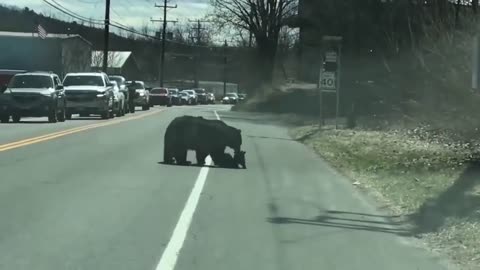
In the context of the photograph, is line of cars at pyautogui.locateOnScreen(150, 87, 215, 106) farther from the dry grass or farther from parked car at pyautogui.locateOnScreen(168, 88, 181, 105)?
the dry grass

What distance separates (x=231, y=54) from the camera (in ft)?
388

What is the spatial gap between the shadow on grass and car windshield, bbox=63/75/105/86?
25.6 metres

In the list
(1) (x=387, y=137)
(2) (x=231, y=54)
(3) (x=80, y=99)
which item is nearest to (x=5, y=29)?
(2) (x=231, y=54)

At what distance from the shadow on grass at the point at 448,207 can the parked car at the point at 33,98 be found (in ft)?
69.1

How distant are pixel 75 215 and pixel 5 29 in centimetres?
9584

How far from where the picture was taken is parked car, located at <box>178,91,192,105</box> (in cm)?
7762

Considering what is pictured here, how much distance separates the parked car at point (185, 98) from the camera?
77625 mm

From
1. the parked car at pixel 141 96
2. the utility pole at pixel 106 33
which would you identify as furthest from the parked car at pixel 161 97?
the parked car at pixel 141 96

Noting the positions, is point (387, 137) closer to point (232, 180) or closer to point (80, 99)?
point (232, 180)

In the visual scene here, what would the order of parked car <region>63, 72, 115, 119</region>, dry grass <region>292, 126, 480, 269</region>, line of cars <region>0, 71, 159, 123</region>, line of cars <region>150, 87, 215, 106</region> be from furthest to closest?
line of cars <region>150, 87, 215, 106</region>, parked car <region>63, 72, 115, 119</region>, line of cars <region>0, 71, 159, 123</region>, dry grass <region>292, 126, 480, 269</region>

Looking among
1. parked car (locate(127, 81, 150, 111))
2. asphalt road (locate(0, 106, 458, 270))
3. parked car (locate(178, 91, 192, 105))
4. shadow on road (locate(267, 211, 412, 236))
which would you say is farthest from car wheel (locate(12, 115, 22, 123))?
parked car (locate(178, 91, 192, 105))

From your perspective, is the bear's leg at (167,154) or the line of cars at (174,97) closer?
the bear's leg at (167,154)

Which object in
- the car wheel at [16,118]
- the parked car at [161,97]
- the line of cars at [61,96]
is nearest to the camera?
Result: the line of cars at [61,96]

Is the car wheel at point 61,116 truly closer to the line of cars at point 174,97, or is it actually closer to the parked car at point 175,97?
the line of cars at point 174,97
